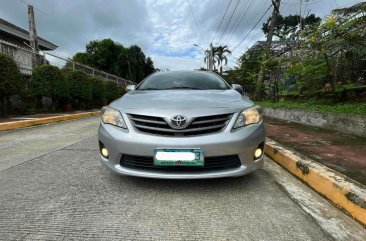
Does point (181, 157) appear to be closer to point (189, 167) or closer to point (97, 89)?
point (189, 167)

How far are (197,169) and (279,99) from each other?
1153cm

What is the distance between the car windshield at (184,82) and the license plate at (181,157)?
1548 mm

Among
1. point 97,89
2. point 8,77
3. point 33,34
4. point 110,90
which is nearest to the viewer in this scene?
point 8,77

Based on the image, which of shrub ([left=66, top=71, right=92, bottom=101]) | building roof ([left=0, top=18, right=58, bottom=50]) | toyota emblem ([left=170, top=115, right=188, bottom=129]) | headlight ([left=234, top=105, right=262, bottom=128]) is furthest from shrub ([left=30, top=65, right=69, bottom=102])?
headlight ([left=234, top=105, right=262, bottom=128])

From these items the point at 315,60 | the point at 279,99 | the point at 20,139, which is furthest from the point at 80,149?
the point at 279,99

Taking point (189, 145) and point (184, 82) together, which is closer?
point (189, 145)

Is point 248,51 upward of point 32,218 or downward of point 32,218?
upward

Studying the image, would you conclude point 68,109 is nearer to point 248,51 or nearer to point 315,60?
point 248,51

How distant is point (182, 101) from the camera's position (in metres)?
3.23

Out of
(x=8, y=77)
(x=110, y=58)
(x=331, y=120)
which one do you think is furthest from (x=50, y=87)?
(x=110, y=58)

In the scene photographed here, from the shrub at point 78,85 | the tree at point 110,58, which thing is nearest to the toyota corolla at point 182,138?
the shrub at point 78,85

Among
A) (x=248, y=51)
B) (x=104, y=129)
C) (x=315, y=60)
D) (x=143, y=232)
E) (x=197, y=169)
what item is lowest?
(x=143, y=232)

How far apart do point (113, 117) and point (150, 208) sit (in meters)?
1.04

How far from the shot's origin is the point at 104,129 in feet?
10.6
